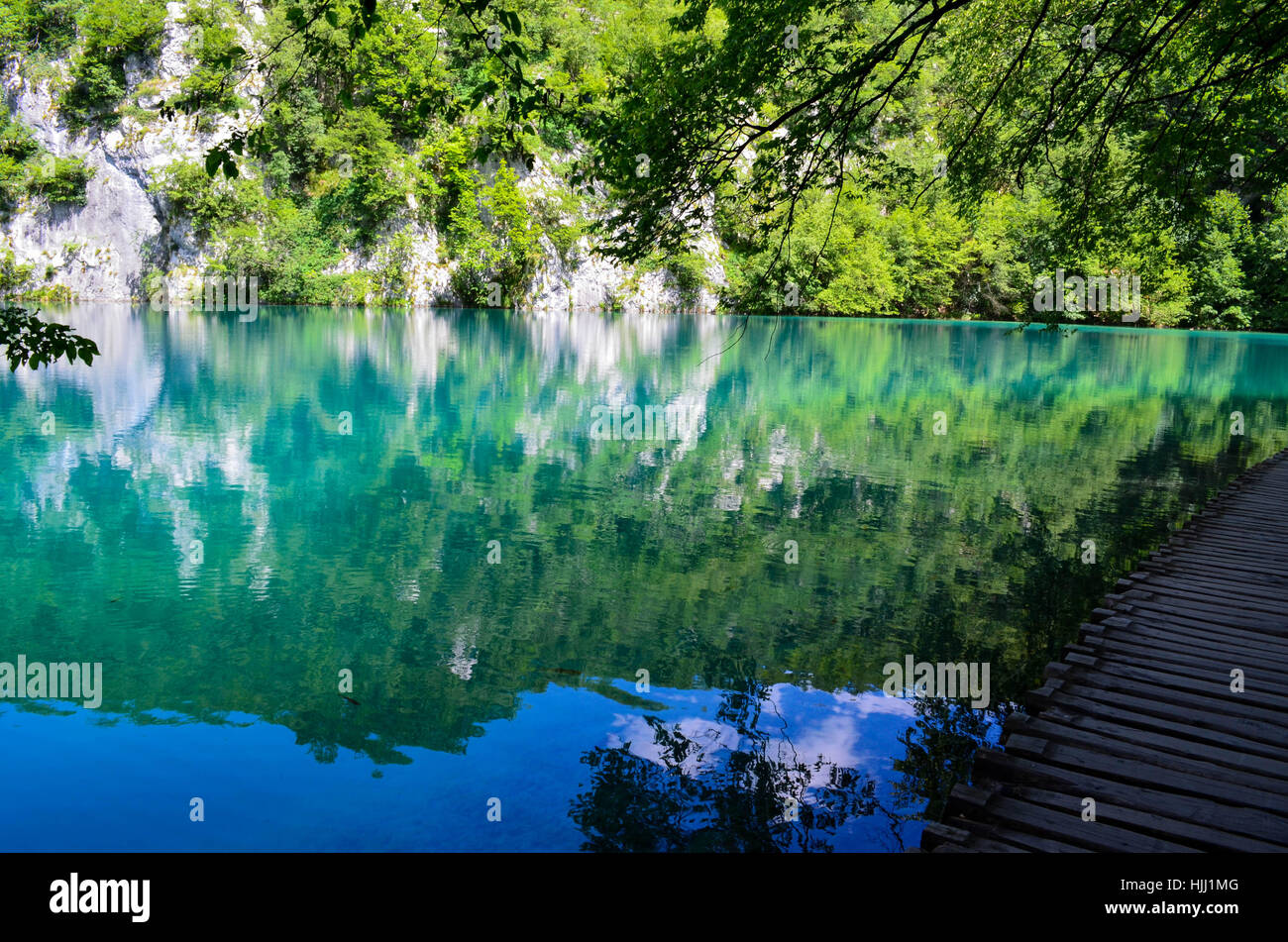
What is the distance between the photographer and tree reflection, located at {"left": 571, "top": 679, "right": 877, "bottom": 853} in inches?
188

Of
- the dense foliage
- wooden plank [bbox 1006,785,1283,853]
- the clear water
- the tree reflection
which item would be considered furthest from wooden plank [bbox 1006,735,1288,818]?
the dense foliage

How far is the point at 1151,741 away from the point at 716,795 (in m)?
2.42

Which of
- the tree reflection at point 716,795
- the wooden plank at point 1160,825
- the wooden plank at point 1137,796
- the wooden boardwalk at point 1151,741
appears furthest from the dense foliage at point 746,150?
the wooden plank at point 1160,825

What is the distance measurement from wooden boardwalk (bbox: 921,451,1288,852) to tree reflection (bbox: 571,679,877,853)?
3.52 feet

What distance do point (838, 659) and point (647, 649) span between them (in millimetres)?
1650

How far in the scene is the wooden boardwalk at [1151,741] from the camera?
3723 millimetres

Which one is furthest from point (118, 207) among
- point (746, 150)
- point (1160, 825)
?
point (1160, 825)

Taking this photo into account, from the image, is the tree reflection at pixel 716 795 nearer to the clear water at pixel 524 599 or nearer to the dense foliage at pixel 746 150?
the clear water at pixel 524 599

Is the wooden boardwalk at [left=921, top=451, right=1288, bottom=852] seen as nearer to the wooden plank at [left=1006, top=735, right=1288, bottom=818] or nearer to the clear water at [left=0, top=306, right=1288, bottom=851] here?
the wooden plank at [left=1006, top=735, right=1288, bottom=818]

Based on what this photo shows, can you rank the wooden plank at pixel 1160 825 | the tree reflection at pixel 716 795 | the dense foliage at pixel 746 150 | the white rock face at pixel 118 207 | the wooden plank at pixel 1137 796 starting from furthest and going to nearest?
the white rock face at pixel 118 207 < the dense foliage at pixel 746 150 < the tree reflection at pixel 716 795 < the wooden plank at pixel 1137 796 < the wooden plank at pixel 1160 825

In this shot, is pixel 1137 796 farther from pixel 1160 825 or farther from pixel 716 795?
pixel 716 795

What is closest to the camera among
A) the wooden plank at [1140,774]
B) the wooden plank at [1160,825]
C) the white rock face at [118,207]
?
the wooden plank at [1160,825]

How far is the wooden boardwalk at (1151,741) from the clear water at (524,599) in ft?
3.08
